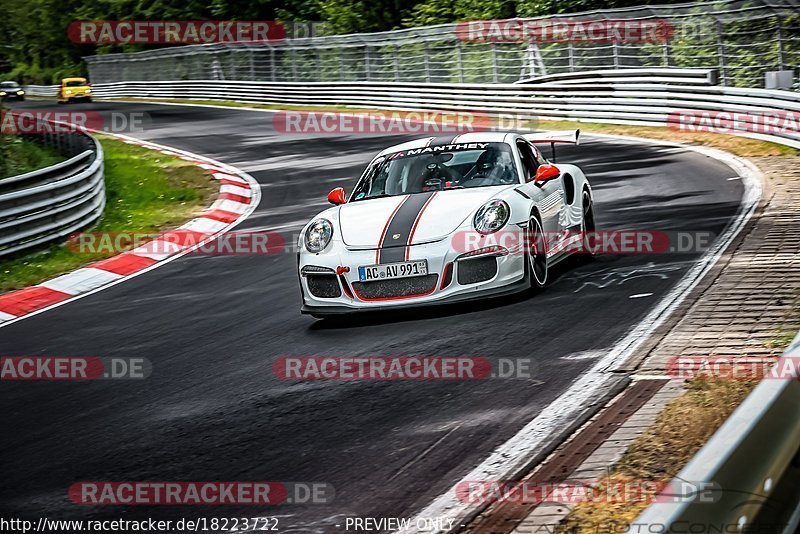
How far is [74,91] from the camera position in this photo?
55688 mm

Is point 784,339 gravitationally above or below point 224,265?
above

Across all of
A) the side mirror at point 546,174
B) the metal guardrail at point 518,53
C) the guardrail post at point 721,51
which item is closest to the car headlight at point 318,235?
A: the side mirror at point 546,174

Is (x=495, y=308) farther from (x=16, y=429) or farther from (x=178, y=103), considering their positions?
(x=178, y=103)

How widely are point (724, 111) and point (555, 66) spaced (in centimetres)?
918

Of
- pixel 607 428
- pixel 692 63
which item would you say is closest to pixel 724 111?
pixel 692 63

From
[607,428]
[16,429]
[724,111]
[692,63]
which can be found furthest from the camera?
[692,63]

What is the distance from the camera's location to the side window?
9380 mm

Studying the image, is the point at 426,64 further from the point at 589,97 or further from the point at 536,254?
the point at 536,254

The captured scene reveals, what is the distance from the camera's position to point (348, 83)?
3409 centimetres

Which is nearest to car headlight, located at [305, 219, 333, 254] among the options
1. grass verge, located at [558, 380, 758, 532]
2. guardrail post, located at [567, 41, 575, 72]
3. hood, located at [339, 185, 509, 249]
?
hood, located at [339, 185, 509, 249]

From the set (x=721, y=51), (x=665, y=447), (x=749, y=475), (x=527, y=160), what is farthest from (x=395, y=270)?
(x=721, y=51)

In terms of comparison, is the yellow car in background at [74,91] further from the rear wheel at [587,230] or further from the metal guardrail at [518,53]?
the rear wheel at [587,230]

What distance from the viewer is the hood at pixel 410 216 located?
27.2 ft

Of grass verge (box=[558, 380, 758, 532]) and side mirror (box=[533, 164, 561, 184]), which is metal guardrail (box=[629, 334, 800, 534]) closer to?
grass verge (box=[558, 380, 758, 532])
